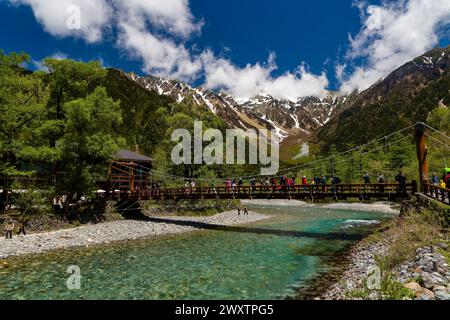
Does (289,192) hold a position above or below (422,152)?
below

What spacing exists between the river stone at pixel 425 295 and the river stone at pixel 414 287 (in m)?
0.12

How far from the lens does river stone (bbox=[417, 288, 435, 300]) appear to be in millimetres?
8250

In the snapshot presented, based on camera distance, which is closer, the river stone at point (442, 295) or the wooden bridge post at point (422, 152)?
the river stone at point (442, 295)

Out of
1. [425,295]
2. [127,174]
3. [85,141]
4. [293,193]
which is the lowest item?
[425,295]

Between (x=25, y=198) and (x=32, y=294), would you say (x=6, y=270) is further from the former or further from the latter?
(x=25, y=198)

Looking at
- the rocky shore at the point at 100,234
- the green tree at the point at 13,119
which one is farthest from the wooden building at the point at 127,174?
the green tree at the point at 13,119

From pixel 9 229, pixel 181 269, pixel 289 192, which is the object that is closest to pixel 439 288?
pixel 181 269

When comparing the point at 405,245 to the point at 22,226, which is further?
the point at 22,226

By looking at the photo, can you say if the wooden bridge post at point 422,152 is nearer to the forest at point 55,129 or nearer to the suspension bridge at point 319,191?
the suspension bridge at point 319,191

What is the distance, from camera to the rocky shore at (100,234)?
2019cm

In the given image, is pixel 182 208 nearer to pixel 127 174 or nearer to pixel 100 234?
pixel 127 174

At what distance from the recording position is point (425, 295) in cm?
842

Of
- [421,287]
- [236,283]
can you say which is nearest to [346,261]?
[236,283]

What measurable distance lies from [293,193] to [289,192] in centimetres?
49
